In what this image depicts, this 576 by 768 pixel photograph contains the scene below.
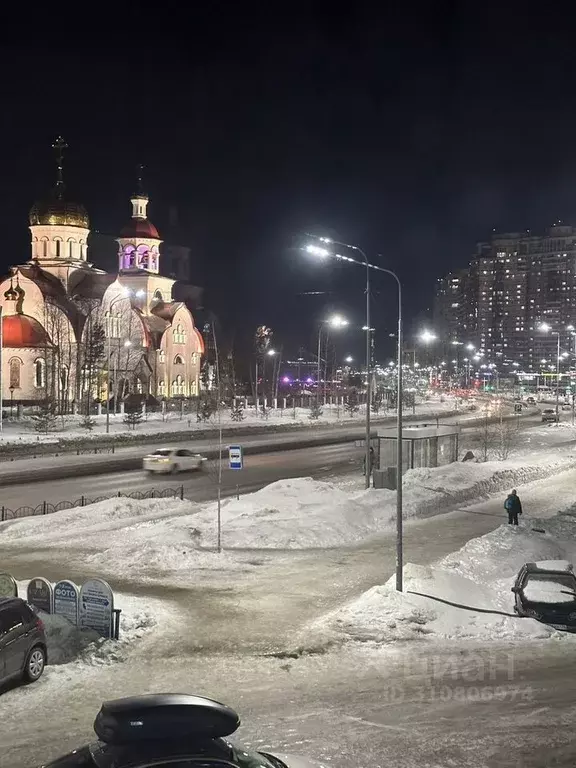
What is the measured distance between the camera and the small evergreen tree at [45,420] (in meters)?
49.9

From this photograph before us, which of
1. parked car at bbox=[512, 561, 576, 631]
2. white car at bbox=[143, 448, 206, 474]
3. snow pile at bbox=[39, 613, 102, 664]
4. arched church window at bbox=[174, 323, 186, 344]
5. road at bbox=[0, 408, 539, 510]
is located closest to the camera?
snow pile at bbox=[39, 613, 102, 664]

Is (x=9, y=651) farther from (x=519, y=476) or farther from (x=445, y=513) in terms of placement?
(x=519, y=476)

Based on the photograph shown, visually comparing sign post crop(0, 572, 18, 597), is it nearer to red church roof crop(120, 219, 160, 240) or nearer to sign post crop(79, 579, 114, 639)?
sign post crop(79, 579, 114, 639)

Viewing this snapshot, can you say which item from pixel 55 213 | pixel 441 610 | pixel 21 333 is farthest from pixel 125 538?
pixel 55 213

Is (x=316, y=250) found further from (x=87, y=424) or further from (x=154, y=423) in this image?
(x=154, y=423)

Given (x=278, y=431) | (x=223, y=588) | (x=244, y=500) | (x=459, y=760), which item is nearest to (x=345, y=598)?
(x=223, y=588)

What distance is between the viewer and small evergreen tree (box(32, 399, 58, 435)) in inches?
1966

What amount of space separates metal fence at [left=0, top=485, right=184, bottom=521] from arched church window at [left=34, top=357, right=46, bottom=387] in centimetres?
3553

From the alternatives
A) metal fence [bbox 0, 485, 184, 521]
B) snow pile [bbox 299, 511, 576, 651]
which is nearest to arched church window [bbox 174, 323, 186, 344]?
metal fence [bbox 0, 485, 184, 521]

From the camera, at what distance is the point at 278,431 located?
205ft

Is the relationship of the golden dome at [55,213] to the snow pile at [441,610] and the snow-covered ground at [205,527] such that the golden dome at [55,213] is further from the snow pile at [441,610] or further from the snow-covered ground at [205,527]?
the snow pile at [441,610]

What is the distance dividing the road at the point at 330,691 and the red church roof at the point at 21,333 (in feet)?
166

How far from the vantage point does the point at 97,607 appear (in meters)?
13.8

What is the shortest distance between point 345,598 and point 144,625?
4.83m
